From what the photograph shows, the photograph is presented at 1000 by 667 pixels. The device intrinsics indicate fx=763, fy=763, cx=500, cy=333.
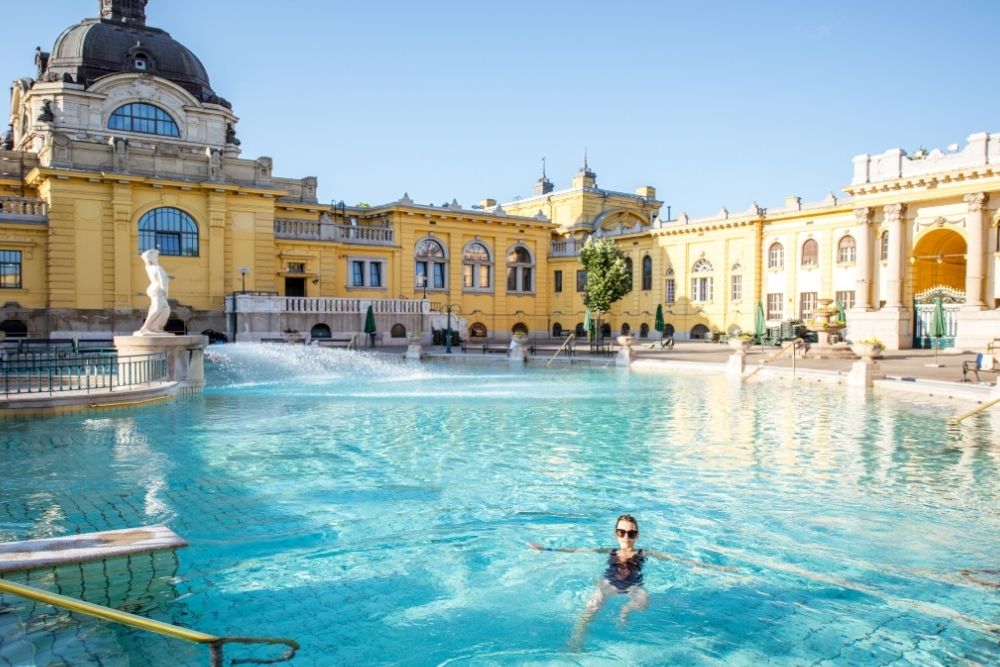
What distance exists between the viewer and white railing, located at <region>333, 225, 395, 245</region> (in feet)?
140

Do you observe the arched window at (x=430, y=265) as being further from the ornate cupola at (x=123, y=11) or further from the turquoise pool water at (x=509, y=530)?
the turquoise pool water at (x=509, y=530)

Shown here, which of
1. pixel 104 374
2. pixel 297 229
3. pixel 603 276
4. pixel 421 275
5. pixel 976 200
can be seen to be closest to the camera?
pixel 104 374

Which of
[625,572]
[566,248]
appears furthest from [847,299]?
[625,572]

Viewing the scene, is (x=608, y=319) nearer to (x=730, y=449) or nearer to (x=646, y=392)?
(x=646, y=392)

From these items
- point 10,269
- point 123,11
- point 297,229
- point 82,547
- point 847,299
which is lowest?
point 82,547

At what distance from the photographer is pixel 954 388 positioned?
18.3 metres

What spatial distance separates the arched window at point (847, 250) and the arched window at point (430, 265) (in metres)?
22.8

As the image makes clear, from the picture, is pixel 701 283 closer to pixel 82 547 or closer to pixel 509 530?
pixel 509 530

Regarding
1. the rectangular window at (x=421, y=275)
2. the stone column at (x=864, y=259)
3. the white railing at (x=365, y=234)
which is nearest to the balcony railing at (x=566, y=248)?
the rectangular window at (x=421, y=275)

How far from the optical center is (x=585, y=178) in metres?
58.9

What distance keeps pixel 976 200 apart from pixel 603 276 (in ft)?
62.3

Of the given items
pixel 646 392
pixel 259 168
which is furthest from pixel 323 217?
pixel 646 392

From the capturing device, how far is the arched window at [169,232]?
34.5m

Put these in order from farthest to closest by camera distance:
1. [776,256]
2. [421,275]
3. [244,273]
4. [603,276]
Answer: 1. [421,275]
2. [603,276]
3. [776,256]
4. [244,273]
